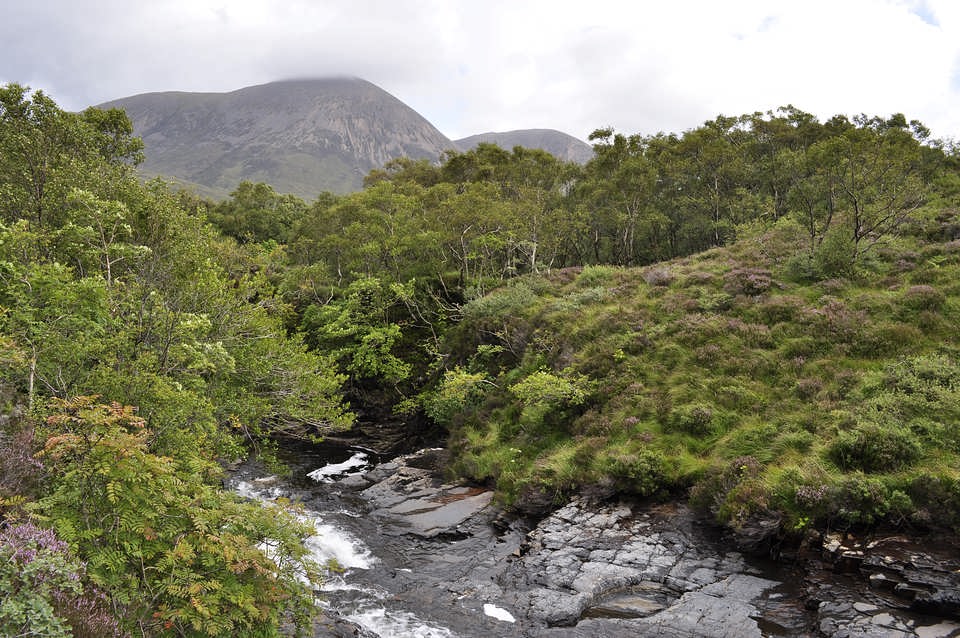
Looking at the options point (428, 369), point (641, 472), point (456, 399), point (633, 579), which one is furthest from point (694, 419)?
point (428, 369)

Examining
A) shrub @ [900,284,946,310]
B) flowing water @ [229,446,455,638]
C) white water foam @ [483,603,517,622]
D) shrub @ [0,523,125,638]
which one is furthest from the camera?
shrub @ [900,284,946,310]

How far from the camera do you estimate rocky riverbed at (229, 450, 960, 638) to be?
33.2 feet

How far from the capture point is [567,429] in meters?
20.6

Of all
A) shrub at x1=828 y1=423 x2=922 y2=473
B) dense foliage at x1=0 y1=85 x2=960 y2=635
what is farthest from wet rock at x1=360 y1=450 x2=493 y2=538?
shrub at x1=828 y1=423 x2=922 y2=473

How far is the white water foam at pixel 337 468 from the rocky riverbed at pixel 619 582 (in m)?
6.90

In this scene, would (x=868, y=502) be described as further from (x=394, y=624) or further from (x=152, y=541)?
(x=152, y=541)

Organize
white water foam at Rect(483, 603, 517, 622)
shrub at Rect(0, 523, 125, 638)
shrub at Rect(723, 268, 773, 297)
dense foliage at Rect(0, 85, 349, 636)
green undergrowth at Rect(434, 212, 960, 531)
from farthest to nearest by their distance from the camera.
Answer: shrub at Rect(723, 268, 773, 297), green undergrowth at Rect(434, 212, 960, 531), white water foam at Rect(483, 603, 517, 622), dense foliage at Rect(0, 85, 349, 636), shrub at Rect(0, 523, 125, 638)

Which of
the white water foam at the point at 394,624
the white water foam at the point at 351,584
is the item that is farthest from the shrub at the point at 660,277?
the white water foam at the point at 394,624

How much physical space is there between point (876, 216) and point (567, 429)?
19.8 metres

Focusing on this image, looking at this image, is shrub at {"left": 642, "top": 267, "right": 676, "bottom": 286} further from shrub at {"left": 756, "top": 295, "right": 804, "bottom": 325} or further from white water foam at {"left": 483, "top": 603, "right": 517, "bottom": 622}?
white water foam at {"left": 483, "top": 603, "right": 517, "bottom": 622}

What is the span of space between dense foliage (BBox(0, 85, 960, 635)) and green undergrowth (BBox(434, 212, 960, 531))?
0.10 meters

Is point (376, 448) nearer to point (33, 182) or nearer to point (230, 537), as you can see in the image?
point (33, 182)

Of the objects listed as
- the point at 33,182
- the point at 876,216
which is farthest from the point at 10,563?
the point at 876,216

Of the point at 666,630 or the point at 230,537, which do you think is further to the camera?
the point at 666,630
